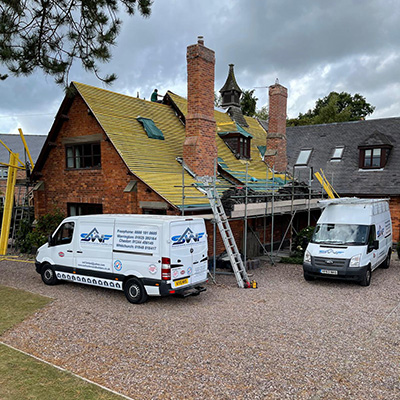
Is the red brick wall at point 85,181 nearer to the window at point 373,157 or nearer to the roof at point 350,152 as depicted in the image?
the roof at point 350,152

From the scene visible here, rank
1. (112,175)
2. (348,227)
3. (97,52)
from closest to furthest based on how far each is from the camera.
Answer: (97,52)
(348,227)
(112,175)

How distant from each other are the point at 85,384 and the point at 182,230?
15.4 feet

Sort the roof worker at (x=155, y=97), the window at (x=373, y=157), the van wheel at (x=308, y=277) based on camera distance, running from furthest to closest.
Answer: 1. the roof worker at (x=155, y=97)
2. the window at (x=373, y=157)
3. the van wheel at (x=308, y=277)

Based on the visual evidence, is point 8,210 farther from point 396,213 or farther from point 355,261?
point 396,213

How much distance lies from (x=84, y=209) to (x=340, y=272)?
36.2 ft

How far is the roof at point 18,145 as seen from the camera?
3710cm

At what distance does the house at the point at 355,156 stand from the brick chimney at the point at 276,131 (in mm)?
1763

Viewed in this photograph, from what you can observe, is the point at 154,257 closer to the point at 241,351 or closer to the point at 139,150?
the point at 241,351

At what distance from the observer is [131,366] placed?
21.2ft

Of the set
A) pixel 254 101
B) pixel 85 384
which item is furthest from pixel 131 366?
pixel 254 101

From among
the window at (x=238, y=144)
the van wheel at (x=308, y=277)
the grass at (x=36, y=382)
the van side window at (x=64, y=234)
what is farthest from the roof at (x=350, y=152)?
A: the grass at (x=36, y=382)

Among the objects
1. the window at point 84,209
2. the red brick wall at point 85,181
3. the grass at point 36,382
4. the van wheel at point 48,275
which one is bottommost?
the grass at point 36,382

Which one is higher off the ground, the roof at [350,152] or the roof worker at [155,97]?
the roof worker at [155,97]

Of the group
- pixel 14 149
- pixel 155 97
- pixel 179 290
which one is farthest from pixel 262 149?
pixel 14 149
